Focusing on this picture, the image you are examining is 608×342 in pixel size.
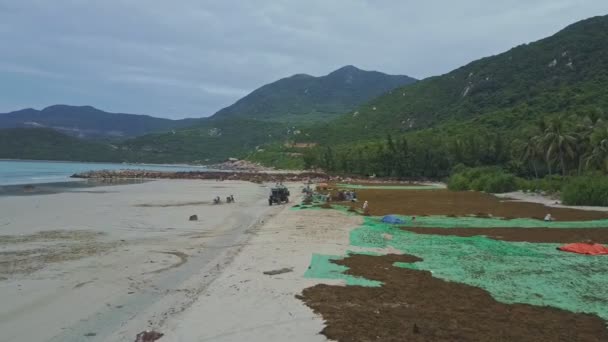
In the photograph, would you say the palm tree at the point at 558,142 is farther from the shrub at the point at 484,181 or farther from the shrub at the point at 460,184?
the shrub at the point at 460,184

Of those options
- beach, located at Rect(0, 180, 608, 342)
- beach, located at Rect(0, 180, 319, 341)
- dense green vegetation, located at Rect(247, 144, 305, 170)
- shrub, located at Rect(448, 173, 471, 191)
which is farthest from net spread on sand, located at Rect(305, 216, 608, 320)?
dense green vegetation, located at Rect(247, 144, 305, 170)

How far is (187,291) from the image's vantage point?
11031mm

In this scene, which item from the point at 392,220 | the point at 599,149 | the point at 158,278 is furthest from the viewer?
the point at 599,149

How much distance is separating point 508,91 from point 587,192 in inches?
4145

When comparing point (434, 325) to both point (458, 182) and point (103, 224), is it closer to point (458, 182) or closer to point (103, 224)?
point (103, 224)

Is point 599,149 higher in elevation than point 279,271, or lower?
higher

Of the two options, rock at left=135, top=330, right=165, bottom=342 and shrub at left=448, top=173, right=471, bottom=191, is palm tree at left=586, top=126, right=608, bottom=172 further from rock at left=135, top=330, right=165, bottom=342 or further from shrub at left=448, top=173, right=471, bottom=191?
rock at left=135, top=330, right=165, bottom=342

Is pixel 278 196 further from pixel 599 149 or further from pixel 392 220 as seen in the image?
pixel 599 149

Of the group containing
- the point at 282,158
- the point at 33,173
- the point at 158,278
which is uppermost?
the point at 282,158

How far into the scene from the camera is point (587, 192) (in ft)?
124

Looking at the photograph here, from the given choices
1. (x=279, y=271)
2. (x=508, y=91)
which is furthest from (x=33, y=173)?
(x=508, y=91)

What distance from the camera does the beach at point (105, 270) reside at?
8.89 metres

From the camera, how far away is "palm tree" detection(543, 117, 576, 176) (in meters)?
54.3

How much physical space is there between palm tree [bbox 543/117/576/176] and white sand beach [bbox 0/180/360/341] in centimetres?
4025
